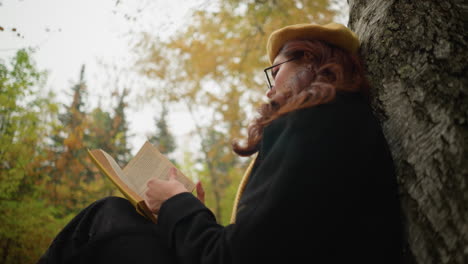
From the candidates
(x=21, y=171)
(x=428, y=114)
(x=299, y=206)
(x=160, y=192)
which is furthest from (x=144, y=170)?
(x=21, y=171)

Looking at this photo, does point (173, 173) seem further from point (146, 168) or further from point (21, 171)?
point (21, 171)

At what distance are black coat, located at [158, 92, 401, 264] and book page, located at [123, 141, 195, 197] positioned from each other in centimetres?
67

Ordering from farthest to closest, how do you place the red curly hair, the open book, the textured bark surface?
the open book → the red curly hair → the textured bark surface

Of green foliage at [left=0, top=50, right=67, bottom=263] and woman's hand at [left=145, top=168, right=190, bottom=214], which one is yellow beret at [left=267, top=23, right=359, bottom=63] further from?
green foliage at [left=0, top=50, right=67, bottom=263]

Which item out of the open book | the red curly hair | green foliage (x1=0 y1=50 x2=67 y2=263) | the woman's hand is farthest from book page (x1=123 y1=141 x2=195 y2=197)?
green foliage (x1=0 y1=50 x2=67 y2=263)

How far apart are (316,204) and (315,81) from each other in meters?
0.64

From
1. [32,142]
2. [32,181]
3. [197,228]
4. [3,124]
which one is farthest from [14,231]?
[197,228]

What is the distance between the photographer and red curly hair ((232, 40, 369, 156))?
1043 millimetres

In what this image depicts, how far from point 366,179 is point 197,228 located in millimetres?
656

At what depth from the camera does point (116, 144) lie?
782cm

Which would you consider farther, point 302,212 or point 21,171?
point 21,171

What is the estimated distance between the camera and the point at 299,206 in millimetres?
811

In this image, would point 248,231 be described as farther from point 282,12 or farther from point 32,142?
Result: point 32,142

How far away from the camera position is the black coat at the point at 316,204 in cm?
80
